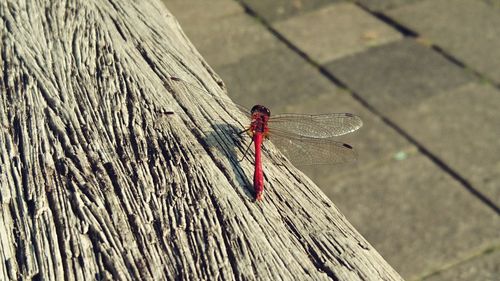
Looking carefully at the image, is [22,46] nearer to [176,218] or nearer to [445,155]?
[176,218]

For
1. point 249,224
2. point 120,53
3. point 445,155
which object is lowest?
point 445,155

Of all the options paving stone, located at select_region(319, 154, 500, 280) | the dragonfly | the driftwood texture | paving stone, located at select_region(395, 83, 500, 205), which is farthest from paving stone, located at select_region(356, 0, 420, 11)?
the driftwood texture

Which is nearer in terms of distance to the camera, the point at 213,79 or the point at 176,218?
the point at 176,218

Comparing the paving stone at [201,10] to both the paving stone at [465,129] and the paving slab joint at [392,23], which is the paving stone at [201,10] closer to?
the paving slab joint at [392,23]

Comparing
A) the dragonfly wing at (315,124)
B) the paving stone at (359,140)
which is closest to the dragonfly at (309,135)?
the dragonfly wing at (315,124)

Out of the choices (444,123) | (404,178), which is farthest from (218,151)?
(444,123)

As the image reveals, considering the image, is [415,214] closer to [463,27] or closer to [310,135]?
[310,135]

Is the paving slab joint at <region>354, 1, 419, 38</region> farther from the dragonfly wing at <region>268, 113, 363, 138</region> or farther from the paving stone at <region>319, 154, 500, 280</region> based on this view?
the dragonfly wing at <region>268, 113, 363, 138</region>
